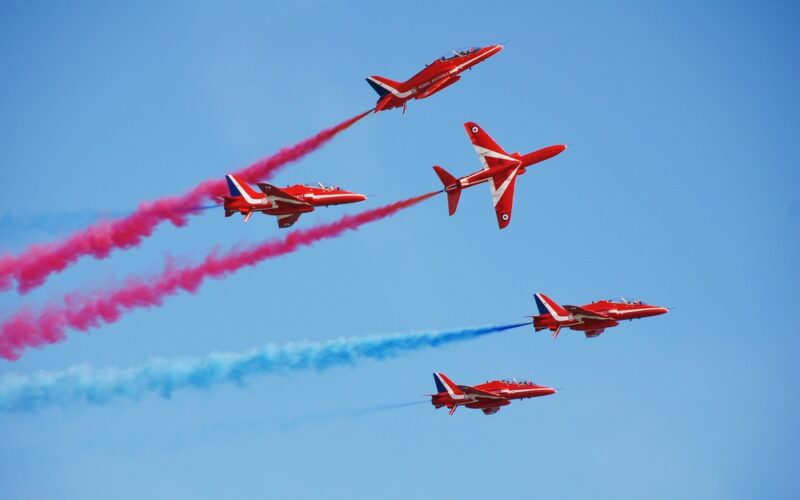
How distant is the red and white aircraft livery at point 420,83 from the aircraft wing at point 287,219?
8061 millimetres

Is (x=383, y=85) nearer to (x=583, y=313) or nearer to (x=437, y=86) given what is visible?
(x=437, y=86)

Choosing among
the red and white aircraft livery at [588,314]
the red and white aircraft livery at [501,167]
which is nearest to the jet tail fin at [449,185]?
the red and white aircraft livery at [501,167]

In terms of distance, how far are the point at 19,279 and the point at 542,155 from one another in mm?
30076

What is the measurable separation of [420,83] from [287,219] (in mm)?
11048

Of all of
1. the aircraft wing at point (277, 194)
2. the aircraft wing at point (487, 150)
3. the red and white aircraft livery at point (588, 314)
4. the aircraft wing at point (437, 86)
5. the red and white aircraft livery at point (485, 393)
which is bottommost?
the red and white aircraft livery at point (485, 393)

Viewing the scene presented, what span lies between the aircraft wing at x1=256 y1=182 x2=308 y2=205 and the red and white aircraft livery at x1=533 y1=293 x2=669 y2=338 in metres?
15.1

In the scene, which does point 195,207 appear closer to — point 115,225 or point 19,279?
point 115,225

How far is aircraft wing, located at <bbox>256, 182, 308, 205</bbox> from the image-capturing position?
206 ft

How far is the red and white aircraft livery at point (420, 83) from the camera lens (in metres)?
67.6

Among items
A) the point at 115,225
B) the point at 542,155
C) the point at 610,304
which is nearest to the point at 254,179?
the point at 115,225

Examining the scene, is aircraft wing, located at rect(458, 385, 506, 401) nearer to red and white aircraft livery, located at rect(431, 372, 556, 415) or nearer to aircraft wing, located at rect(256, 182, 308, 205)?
red and white aircraft livery, located at rect(431, 372, 556, 415)

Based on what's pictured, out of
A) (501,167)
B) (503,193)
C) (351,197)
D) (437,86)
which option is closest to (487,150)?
(501,167)

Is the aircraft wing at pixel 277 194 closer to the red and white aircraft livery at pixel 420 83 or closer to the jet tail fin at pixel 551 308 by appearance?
the red and white aircraft livery at pixel 420 83

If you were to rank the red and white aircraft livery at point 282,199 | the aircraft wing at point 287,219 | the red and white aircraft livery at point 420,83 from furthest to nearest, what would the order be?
the red and white aircraft livery at point 420,83, the aircraft wing at point 287,219, the red and white aircraft livery at point 282,199
